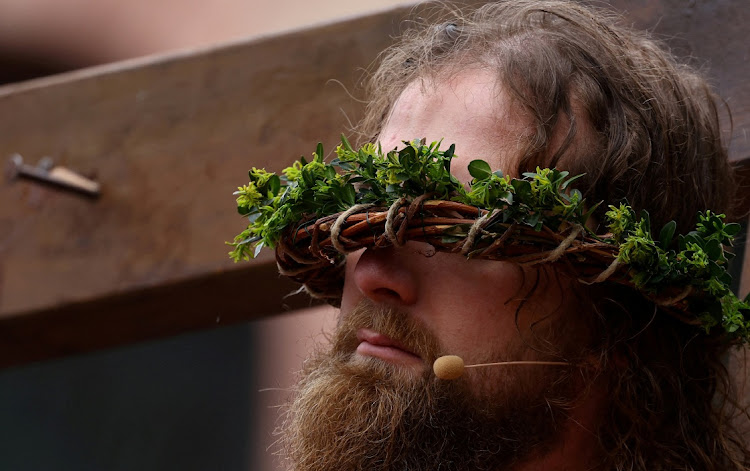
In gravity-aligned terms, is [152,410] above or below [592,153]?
below

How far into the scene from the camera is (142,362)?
4820 millimetres

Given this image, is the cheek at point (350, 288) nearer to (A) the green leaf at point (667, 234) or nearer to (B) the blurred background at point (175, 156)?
(B) the blurred background at point (175, 156)

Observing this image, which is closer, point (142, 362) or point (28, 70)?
point (142, 362)

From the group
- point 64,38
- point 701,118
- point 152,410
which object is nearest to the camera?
point 701,118

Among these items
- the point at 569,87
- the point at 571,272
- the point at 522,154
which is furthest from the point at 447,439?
the point at 569,87

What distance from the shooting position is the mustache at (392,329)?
4.93 ft

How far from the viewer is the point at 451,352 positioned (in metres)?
1.50

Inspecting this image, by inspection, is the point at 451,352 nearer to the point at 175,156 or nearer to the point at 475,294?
the point at 475,294

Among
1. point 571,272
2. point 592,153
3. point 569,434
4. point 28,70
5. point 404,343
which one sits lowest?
point 28,70

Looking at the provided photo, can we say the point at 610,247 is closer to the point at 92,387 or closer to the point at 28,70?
the point at 92,387

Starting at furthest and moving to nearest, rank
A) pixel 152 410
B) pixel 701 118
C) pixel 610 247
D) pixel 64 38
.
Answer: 1. pixel 64 38
2. pixel 152 410
3. pixel 701 118
4. pixel 610 247

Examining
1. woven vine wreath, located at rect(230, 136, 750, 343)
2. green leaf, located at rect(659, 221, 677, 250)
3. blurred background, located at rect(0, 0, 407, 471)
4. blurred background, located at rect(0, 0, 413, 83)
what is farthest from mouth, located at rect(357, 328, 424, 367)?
blurred background, located at rect(0, 0, 413, 83)

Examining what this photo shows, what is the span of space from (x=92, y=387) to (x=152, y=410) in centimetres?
30

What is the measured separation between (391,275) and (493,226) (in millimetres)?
186
